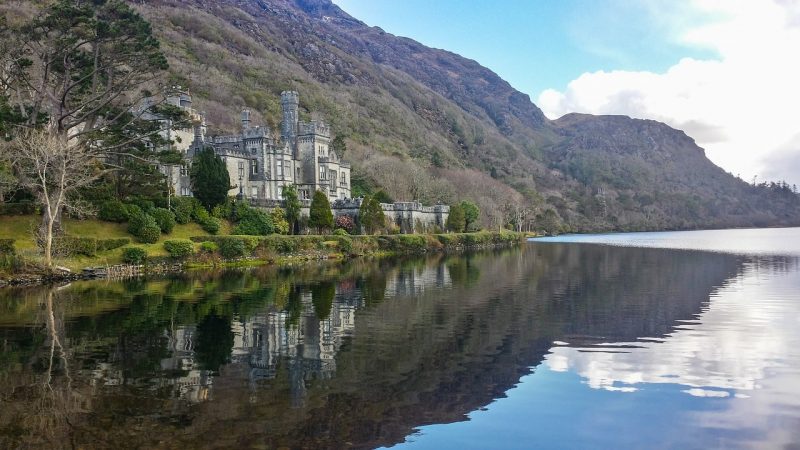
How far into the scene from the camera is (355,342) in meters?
20.1

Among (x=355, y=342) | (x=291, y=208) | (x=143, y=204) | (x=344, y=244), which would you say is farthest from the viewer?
(x=291, y=208)

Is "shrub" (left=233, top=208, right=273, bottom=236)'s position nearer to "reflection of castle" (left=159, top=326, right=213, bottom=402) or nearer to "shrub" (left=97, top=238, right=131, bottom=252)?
"shrub" (left=97, top=238, right=131, bottom=252)

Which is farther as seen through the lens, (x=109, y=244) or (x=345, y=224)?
(x=345, y=224)

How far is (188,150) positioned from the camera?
68750mm

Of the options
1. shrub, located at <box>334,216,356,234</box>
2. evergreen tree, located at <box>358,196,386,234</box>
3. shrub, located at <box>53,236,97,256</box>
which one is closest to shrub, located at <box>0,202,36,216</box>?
shrub, located at <box>53,236,97,256</box>

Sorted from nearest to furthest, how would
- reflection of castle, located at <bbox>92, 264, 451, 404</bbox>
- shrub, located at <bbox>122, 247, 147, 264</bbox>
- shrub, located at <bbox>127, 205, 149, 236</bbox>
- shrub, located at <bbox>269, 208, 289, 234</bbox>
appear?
reflection of castle, located at <bbox>92, 264, 451, 404</bbox> < shrub, located at <bbox>122, 247, 147, 264</bbox> < shrub, located at <bbox>127, 205, 149, 236</bbox> < shrub, located at <bbox>269, 208, 289, 234</bbox>

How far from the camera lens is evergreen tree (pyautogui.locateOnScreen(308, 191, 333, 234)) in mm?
67562

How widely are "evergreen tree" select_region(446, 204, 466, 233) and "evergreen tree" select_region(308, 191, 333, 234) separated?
26.8 meters

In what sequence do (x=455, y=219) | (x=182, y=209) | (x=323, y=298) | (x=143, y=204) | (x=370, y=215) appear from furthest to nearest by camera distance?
1. (x=455, y=219)
2. (x=370, y=215)
3. (x=182, y=209)
4. (x=143, y=204)
5. (x=323, y=298)

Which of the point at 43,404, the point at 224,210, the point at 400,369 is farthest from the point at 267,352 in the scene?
the point at 224,210

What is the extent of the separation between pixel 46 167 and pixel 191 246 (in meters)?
12.4

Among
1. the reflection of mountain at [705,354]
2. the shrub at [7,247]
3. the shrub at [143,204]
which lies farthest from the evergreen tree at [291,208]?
the reflection of mountain at [705,354]

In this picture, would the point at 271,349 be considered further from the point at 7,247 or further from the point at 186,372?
the point at 7,247

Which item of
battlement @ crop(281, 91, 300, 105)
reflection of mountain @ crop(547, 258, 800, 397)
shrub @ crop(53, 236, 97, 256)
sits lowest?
reflection of mountain @ crop(547, 258, 800, 397)
